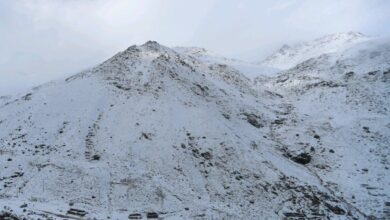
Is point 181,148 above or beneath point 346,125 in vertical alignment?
beneath

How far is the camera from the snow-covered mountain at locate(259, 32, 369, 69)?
85.8 meters

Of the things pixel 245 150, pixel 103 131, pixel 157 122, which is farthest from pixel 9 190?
pixel 245 150

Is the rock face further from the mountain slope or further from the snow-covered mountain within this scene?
the snow-covered mountain

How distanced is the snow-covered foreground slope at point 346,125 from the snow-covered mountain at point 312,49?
16391mm

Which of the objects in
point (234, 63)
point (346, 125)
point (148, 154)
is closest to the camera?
point (148, 154)

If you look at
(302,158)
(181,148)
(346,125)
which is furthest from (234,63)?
(181,148)

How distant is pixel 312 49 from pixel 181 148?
65297 mm

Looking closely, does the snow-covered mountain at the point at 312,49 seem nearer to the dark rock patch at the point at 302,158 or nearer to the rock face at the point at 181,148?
the rock face at the point at 181,148

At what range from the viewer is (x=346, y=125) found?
45.1 m

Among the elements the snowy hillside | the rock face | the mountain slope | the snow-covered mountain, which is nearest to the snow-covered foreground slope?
the rock face

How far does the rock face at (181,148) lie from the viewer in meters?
29.9

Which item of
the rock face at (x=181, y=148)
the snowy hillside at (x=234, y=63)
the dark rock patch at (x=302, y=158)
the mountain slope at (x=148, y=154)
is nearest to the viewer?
the mountain slope at (x=148, y=154)

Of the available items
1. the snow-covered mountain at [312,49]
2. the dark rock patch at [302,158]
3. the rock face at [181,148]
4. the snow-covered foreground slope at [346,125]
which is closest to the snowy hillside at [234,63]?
the snow-covered foreground slope at [346,125]

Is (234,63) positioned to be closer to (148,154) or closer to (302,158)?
(302,158)
